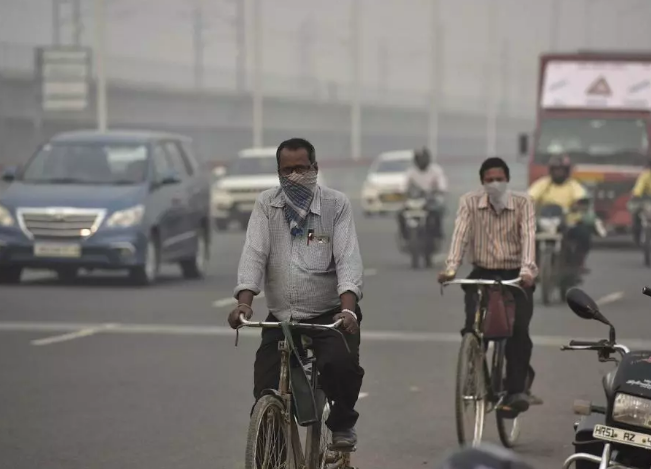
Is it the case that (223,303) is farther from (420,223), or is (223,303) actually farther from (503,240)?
(503,240)

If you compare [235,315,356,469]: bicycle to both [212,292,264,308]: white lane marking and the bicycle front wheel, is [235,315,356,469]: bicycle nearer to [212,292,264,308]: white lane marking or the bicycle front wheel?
the bicycle front wheel

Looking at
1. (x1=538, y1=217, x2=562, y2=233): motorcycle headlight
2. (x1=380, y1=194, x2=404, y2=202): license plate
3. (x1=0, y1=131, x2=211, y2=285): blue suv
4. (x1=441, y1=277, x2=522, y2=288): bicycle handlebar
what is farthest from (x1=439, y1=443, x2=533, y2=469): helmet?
(x1=380, y1=194, x2=404, y2=202): license plate

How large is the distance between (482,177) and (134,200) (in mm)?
11066

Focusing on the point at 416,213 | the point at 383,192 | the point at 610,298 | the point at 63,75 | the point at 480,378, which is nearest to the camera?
the point at 480,378

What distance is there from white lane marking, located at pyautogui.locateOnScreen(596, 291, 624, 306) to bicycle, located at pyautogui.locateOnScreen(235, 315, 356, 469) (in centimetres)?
1161

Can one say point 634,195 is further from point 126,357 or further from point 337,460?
point 337,460

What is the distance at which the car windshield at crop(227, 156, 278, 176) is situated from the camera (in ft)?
126

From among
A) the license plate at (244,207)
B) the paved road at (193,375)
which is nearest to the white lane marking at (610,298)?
the paved road at (193,375)

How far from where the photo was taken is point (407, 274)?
23312 millimetres

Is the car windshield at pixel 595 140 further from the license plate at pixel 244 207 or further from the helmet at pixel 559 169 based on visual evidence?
the helmet at pixel 559 169

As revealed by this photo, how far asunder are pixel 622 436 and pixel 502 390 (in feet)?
13.0

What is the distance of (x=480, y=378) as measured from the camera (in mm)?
9281

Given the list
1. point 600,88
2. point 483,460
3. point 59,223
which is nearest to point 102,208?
point 59,223

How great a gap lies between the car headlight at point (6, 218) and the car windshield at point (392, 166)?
2585 cm
